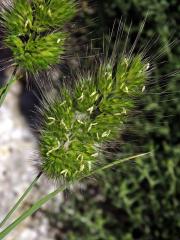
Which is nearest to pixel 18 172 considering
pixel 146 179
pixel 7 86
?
pixel 146 179

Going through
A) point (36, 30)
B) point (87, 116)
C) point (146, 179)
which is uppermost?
point (36, 30)

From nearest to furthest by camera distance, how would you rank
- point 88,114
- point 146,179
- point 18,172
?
point 88,114
point 146,179
point 18,172

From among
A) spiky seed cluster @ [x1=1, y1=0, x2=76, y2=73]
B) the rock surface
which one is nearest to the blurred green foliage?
the rock surface

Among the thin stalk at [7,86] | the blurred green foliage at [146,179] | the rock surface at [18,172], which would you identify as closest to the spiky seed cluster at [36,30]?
the thin stalk at [7,86]

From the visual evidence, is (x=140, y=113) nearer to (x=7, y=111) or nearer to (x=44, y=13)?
→ (x=44, y=13)

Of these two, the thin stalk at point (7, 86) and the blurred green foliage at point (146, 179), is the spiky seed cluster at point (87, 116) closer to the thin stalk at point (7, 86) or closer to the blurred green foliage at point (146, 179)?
the thin stalk at point (7, 86)

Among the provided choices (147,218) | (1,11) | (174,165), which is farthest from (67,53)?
(147,218)

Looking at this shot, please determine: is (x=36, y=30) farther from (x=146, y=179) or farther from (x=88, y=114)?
(x=146, y=179)
